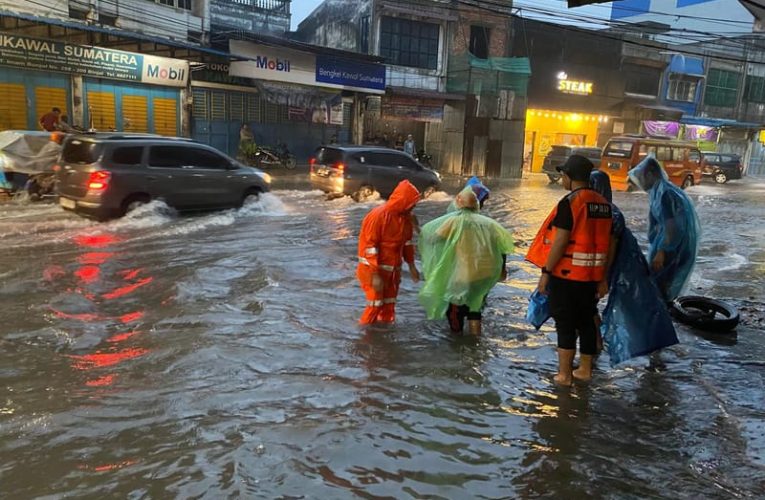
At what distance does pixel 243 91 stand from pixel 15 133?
35.5 feet

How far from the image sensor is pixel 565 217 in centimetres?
420

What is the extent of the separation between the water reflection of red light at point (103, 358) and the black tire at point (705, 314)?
5448 millimetres

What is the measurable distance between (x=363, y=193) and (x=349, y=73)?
29.5 feet

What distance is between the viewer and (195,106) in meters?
20.8

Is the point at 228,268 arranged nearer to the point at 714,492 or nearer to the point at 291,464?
the point at 291,464

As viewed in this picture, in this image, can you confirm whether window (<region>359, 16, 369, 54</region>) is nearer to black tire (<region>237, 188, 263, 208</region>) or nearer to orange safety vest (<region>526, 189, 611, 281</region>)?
black tire (<region>237, 188, 263, 208</region>)

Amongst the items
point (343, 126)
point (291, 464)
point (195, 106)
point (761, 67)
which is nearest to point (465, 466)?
point (291, 464)

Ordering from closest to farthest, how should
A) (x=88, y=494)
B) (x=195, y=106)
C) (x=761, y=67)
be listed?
(x=88, y=494) < (x=195, y=106) < (x=761, y=67)

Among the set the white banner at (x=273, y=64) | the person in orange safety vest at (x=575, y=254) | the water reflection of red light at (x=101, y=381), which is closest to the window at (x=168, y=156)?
the water reflection of red light at (x=101, y=381)

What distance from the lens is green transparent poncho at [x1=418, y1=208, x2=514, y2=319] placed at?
5.20 meters

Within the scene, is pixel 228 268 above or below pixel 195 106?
below

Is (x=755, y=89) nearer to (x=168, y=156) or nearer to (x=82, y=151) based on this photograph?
(x=168, y=156)

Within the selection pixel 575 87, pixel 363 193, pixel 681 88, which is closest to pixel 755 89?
pixel 681 88

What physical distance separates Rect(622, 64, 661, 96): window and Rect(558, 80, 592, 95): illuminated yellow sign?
2.99m
